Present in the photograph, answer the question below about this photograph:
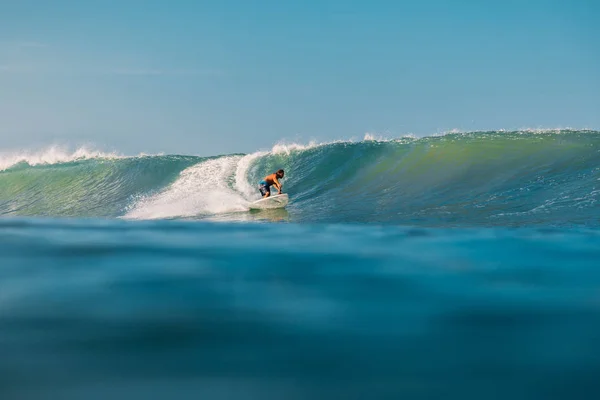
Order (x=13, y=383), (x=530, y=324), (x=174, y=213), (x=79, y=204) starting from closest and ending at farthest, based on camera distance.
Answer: (x=13, y=383) < (x=530, y=324) < (x=174, y=213) < (x=79, y=204)

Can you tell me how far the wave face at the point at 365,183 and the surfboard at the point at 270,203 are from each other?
32 cm

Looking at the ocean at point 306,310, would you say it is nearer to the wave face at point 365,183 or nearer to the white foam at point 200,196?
the wave face at point 365,183

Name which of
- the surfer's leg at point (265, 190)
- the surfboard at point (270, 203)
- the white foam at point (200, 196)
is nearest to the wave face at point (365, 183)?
the white foam at point (200, 196)

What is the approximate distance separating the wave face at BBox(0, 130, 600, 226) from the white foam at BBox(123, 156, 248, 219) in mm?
50

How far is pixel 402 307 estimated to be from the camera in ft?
12.8

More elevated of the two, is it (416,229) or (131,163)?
(131,163)

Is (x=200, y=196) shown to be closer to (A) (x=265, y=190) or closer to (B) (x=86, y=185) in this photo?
(A) (x=265, y=190)

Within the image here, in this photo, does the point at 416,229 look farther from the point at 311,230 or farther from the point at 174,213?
the point at 174,213

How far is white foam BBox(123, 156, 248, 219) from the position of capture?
46.2ft

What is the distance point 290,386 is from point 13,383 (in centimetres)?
117

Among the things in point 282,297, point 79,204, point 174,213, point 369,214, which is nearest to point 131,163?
point 79,204

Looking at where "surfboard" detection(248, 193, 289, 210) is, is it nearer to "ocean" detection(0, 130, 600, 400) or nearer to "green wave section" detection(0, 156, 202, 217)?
"ocean" detection(0, 130, 600, 400)

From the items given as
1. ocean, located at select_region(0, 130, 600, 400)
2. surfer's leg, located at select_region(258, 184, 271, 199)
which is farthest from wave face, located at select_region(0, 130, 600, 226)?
ocean, located at select_region(0, 130, 600, 400)

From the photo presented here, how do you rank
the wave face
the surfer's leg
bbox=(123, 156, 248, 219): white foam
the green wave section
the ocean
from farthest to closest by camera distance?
the green wave section, the surfer's leg, bbox=(123, 156, 248, 219): white foam, the wave face, the ocean
